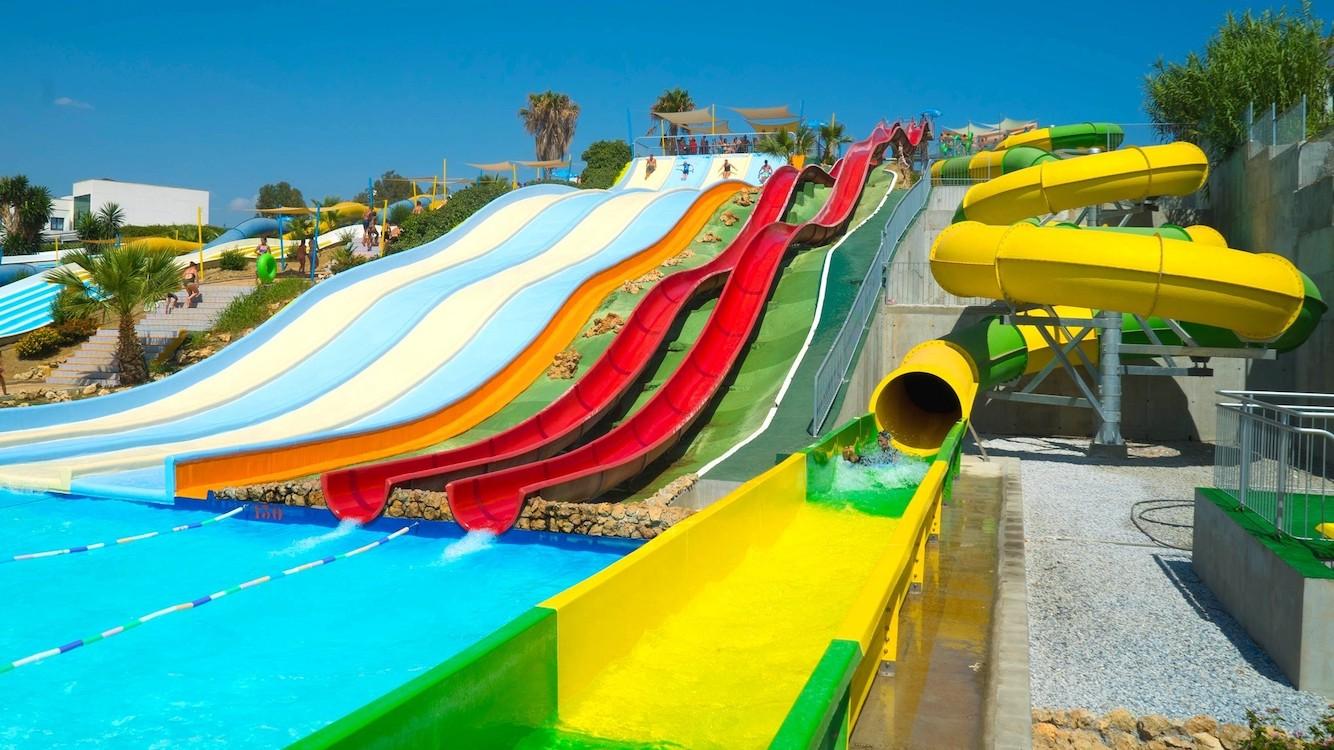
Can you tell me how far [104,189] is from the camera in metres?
74.2

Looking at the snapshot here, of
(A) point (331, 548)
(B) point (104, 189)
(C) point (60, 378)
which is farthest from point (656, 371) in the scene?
(B) point (104, 189)

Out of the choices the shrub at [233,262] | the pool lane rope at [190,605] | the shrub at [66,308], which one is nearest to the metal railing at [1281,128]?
the pool lane rope at [190,605]

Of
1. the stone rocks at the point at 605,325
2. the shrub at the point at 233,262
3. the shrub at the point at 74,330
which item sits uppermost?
the shrub at the point at 233,262

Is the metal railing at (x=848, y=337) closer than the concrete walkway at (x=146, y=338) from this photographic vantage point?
Yes

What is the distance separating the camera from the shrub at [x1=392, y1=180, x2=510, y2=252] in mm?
25047

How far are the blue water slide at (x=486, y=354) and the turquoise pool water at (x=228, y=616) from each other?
140cm

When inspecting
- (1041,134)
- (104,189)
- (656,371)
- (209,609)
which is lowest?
(209,609)

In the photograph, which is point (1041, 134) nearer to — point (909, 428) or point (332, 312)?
point (909, 428)

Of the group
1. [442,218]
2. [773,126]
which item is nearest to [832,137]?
[773,126]

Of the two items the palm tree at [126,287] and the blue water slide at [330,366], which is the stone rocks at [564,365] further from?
the palm tree at [126,287]

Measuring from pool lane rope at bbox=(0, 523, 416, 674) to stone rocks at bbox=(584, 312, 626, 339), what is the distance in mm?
6002

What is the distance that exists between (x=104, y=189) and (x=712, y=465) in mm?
78795

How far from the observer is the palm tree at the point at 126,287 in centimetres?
1589

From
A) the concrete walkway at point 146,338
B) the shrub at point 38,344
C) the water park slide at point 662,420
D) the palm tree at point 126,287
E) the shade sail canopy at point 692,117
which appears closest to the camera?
the water park slide at point 662,420
